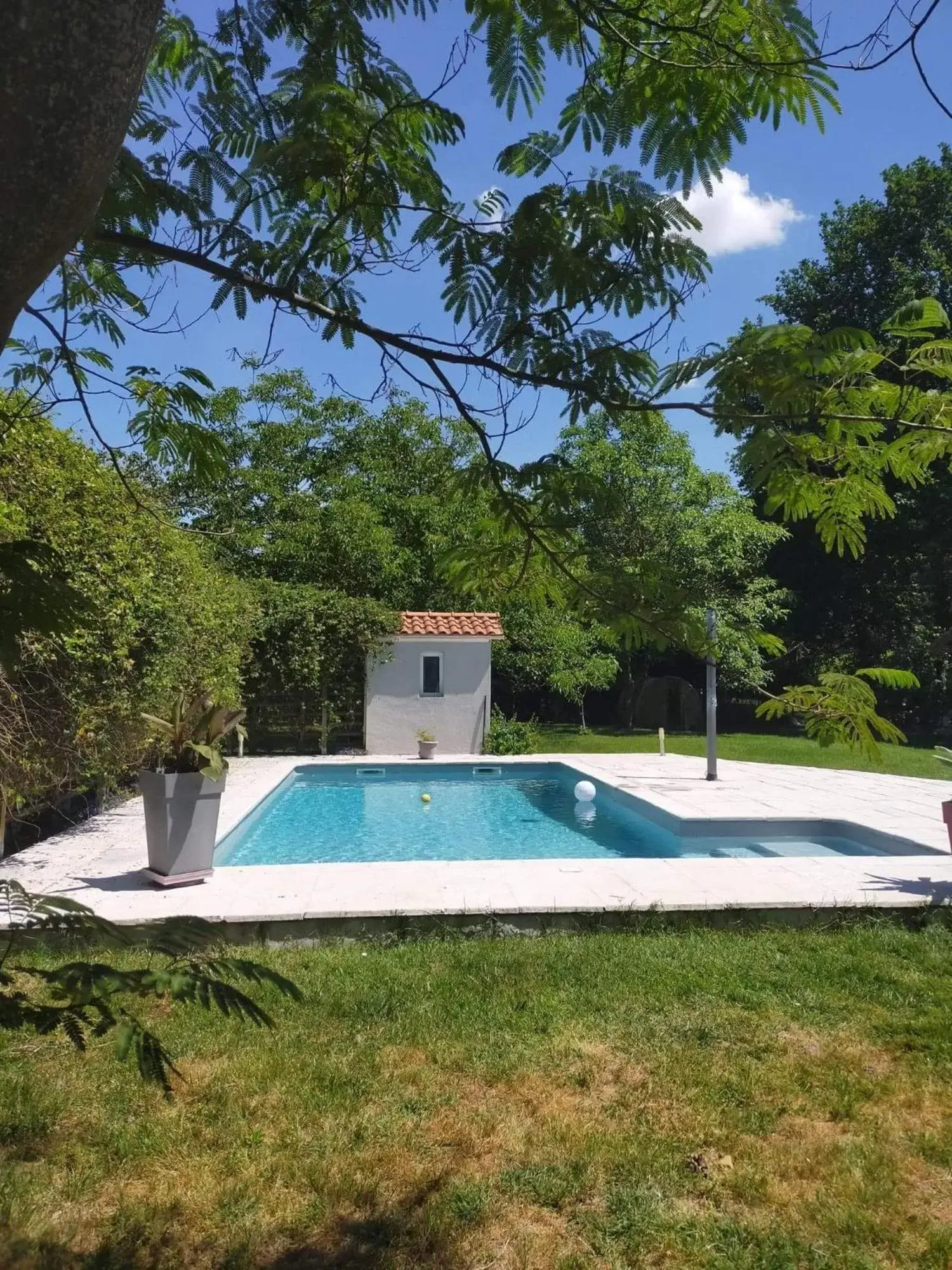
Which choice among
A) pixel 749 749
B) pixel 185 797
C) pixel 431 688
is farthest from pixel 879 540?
pixel 185 797

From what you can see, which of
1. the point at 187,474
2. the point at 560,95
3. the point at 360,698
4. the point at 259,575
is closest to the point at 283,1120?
the point at 187,474

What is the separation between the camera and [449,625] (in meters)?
21.1

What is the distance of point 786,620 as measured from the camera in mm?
30266

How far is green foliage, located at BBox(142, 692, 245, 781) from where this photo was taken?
7.25 meters

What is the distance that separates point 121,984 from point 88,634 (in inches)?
264

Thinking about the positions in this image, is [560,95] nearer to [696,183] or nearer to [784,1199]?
[696,183]

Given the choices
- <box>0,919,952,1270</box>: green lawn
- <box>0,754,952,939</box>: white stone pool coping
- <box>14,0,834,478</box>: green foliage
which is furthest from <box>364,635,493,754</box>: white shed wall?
<box>14,0,834,478</box>: green foliage

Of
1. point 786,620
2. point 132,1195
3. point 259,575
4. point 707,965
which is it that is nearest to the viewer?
point 132,1195

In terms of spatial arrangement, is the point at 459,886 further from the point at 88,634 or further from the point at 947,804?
the point at 947,804

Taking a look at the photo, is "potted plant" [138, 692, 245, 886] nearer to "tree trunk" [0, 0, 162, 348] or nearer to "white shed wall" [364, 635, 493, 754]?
"tree trunk" [0, 0, 162, 348]

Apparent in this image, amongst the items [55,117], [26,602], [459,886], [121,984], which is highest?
[55,117]

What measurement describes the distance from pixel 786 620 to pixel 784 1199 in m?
29.1

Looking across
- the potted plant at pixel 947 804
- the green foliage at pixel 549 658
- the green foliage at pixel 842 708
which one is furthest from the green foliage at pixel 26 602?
the green foliage at pixel 549 658

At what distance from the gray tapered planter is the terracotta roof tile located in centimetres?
1344
